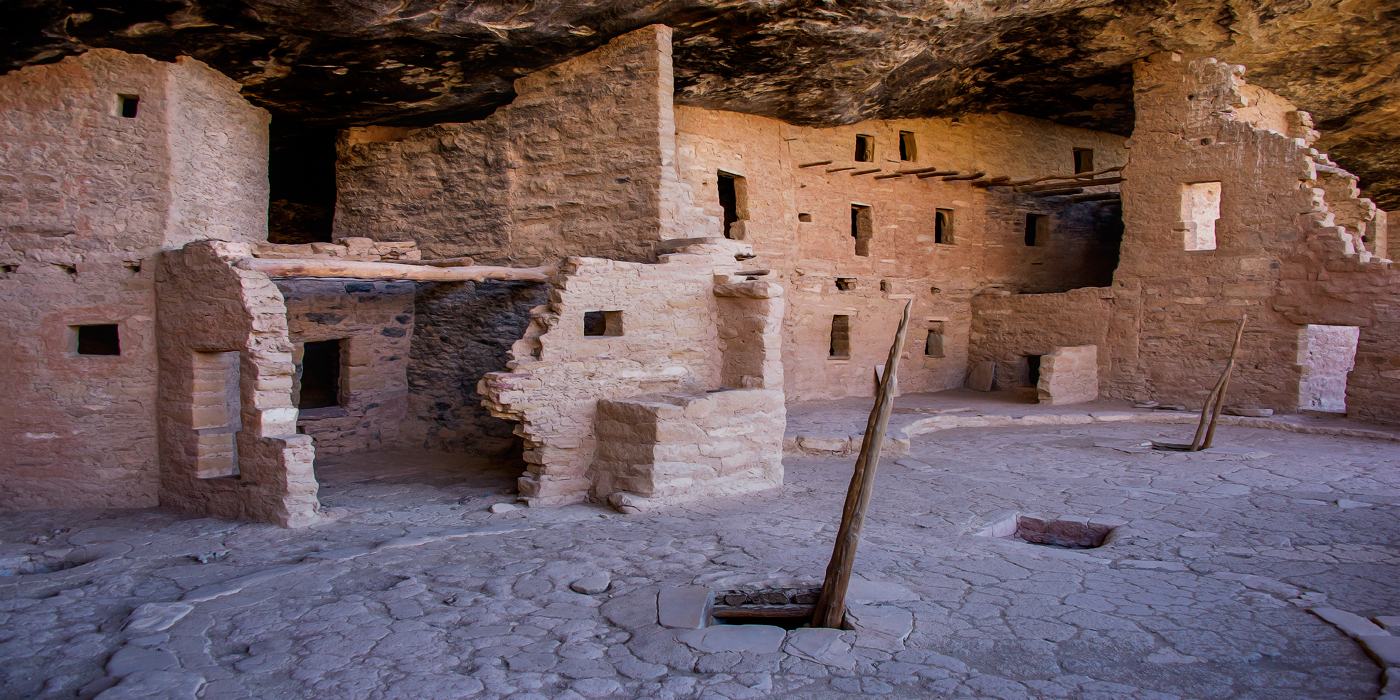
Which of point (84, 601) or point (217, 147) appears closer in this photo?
point (84, 601)

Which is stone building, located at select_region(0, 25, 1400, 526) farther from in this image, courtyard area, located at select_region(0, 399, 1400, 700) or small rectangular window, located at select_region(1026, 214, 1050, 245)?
courtyard area, located at select_region(0, 399, 1400, 700)

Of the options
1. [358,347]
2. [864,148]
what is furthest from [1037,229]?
[358,347]

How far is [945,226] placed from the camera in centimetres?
1530

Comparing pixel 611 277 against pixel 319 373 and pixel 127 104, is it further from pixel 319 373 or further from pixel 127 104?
pixel 319 373

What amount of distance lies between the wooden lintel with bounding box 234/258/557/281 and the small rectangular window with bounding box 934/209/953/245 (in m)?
8.86

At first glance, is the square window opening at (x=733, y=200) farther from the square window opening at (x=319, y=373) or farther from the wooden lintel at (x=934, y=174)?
the square window opening at (x=319, y=373)

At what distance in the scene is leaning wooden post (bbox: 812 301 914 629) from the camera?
13.6ft

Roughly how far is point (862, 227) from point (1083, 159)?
5484 millimetres

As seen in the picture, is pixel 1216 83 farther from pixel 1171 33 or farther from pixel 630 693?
pixel 630 693

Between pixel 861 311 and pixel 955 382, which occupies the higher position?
pixel 861 311

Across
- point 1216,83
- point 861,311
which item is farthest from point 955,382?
point 1216,83

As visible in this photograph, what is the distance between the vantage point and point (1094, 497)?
7371 millimetres

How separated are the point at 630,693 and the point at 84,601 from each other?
142 inches

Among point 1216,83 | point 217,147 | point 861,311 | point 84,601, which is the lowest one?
point 84,601
